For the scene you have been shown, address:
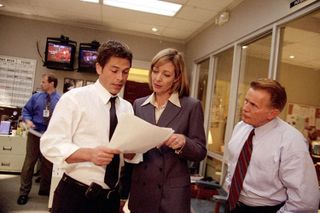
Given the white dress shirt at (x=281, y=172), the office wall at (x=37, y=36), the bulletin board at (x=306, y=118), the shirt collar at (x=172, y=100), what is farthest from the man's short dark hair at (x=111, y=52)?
the office wall at (x=37, y=36)

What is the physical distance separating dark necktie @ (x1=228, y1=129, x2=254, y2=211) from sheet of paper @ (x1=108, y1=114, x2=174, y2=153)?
0.58 m

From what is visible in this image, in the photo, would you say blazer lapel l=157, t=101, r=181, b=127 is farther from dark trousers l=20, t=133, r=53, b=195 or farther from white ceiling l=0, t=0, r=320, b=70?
dark trousers l=20, t=133, r=53, b=195

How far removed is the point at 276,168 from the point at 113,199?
2.57 ft

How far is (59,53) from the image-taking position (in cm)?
529

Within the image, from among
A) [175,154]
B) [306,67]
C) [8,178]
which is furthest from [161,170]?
[8,178]

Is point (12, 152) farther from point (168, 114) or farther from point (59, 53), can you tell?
point (168, 114)

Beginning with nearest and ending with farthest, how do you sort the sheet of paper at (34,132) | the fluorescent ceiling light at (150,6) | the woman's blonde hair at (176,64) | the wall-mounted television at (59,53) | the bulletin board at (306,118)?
the woman's blonde hair at (176,64) < the bulletin board at (306,118) < the sheet of paper at (34,132) < the fluorescent ceiling light at (150,6) < the wall-mounted television at (59,53)

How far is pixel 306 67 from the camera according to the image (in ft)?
11.9

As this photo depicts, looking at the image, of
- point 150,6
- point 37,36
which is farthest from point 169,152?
point 37,36

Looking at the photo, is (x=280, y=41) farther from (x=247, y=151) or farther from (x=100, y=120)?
(x=100, y=120)

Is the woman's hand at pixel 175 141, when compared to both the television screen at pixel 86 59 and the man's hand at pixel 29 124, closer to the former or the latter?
the man's hand at pixel 29 124

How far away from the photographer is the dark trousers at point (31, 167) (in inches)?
145

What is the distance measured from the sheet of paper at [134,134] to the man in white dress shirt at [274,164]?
1.92ft

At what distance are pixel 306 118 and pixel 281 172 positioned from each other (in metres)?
1.99
